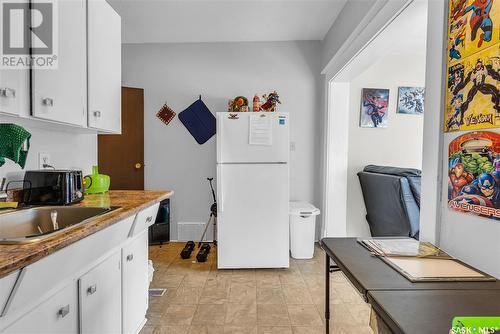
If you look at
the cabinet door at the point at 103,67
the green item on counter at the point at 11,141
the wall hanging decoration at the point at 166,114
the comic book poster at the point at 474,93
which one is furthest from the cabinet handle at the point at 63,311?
the wall hanging decoration at the point at 166,114

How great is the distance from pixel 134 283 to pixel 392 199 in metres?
2.52

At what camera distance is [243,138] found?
2803mm

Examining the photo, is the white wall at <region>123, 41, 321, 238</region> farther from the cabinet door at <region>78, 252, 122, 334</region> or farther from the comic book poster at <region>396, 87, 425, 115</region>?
the cabinet door at <region>78, 252, 122, 334</region>

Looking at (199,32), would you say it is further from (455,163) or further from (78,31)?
(455,163)

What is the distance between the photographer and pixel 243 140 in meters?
2.80

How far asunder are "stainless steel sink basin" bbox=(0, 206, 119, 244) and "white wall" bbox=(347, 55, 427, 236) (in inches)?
118

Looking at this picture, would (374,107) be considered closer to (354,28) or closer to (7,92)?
(354,28)

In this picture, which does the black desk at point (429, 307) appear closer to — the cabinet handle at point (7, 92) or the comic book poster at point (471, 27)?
the comic book poster at point (471, 27)

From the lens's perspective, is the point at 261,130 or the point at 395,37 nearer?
the point at 395,37

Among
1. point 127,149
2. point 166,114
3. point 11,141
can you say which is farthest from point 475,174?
point 127,149

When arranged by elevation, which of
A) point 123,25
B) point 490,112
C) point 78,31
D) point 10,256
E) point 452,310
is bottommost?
point 452,310

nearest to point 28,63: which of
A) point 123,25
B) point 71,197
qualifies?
point 71,197

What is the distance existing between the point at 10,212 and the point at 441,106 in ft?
6.61

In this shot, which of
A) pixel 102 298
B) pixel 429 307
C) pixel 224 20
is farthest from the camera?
pixel 224 20
